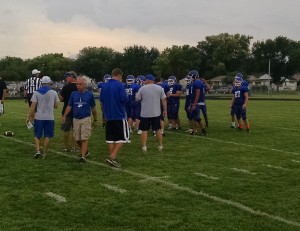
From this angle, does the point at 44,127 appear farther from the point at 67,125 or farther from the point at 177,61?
the point at 177,61

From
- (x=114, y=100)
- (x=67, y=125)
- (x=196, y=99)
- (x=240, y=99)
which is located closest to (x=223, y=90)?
(x=240, y=99)

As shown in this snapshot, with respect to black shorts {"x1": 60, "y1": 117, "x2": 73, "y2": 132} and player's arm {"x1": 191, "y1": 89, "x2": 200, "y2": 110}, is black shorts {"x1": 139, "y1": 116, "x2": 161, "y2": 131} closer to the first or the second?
black shorts {"x1": 60, "y1": 117, "x2": 73, "y2": 132}

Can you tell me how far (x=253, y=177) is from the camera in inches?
313

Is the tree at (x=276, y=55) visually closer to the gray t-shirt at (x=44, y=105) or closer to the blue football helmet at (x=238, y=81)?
the blue football helmet at (x=238, y=81)

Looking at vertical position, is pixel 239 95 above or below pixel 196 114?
above

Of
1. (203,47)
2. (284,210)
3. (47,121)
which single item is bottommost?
(284,210)

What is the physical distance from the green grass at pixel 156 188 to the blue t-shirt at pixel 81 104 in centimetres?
100

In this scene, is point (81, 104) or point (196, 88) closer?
point (81, 104)

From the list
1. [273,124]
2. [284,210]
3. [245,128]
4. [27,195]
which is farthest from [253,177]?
[273,124]

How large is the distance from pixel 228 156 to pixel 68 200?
4.68 metres

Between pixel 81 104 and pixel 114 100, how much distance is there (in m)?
0.68

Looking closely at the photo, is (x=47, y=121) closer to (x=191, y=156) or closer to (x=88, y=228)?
(x=191, y=156)

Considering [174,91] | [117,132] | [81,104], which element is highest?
[174,91]

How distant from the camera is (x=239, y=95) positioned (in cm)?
1500
